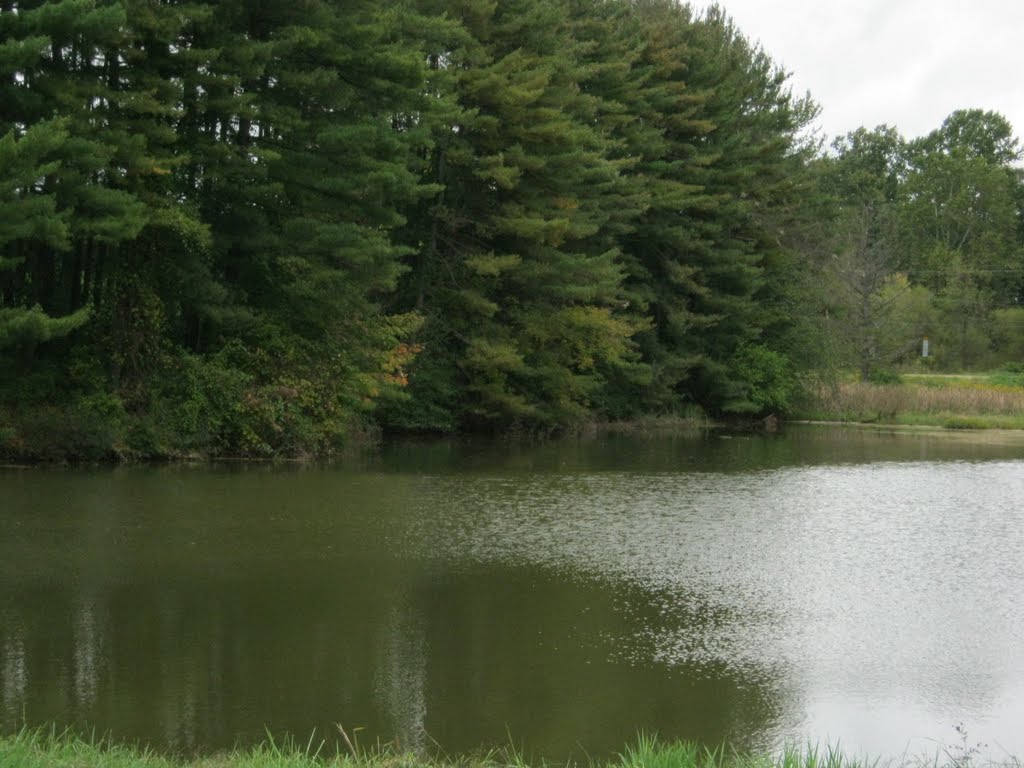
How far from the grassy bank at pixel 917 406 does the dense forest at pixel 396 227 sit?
44.5 inches

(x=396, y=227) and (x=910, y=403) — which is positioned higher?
(x=396, y=227)

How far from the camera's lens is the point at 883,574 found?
12.5 m

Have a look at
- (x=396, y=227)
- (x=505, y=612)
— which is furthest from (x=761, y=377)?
(x=505, y=612)

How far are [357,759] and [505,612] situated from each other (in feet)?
15.1

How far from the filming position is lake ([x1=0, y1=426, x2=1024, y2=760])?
7508 millimetres

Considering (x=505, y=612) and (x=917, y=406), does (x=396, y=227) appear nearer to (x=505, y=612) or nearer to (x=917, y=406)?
(x=505, y=612)

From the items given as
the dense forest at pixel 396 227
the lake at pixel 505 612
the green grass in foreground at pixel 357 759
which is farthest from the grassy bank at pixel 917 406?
the green grass in foreground at pixel 357 759

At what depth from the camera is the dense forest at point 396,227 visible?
63.0 feet

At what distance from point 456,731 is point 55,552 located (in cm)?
665

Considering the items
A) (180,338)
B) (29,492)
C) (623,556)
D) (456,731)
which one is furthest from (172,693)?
(180,338)

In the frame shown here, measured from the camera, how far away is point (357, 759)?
584cm

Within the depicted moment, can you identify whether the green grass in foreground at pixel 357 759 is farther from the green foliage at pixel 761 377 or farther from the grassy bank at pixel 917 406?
the grassy bank at pixel 917 406

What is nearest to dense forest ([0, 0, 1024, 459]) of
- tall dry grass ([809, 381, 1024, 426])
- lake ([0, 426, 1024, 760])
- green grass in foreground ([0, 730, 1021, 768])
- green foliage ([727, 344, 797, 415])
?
Answer: green foliage ([727, 344, 797, 415])

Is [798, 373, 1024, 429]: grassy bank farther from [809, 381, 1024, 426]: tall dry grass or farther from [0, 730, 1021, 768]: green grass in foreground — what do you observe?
[0, 730, 1021, 768]: green grass in foreground
